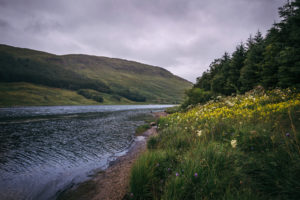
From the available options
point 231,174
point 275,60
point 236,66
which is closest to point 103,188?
point 231,174

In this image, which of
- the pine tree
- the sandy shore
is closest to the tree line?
the pine tree

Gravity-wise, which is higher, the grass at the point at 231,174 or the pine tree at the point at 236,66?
the pine tree at the point at 236,66

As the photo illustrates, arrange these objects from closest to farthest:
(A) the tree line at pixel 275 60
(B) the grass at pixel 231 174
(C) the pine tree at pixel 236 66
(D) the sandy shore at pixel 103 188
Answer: (B) the grass at pixel 231 174, (D) the sandy shore at pixel 103 188, (A) the tree line at pixel 275 60, (C) the pine tree at pixel 236 66

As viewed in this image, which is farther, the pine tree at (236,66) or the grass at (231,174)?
the pine tree at (236,66)

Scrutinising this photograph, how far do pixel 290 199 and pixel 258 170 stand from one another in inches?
38.4

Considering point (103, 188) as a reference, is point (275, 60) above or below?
above

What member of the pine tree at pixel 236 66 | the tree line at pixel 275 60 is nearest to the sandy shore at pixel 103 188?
the tree line at pixel 275 60

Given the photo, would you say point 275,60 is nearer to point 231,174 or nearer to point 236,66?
point 236,66

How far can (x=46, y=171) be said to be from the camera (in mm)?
8602

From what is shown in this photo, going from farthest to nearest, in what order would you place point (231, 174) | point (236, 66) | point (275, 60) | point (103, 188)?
point (236, 66), point (275, 60), point (103, 188), point (231, 174)

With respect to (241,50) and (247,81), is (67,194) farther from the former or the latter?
(241,50)

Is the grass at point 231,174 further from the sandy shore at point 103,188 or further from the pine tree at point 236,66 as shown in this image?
the pine tree at point 236,66

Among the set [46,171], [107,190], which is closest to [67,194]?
[107,190]

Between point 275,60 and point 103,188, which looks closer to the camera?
point 103,188
